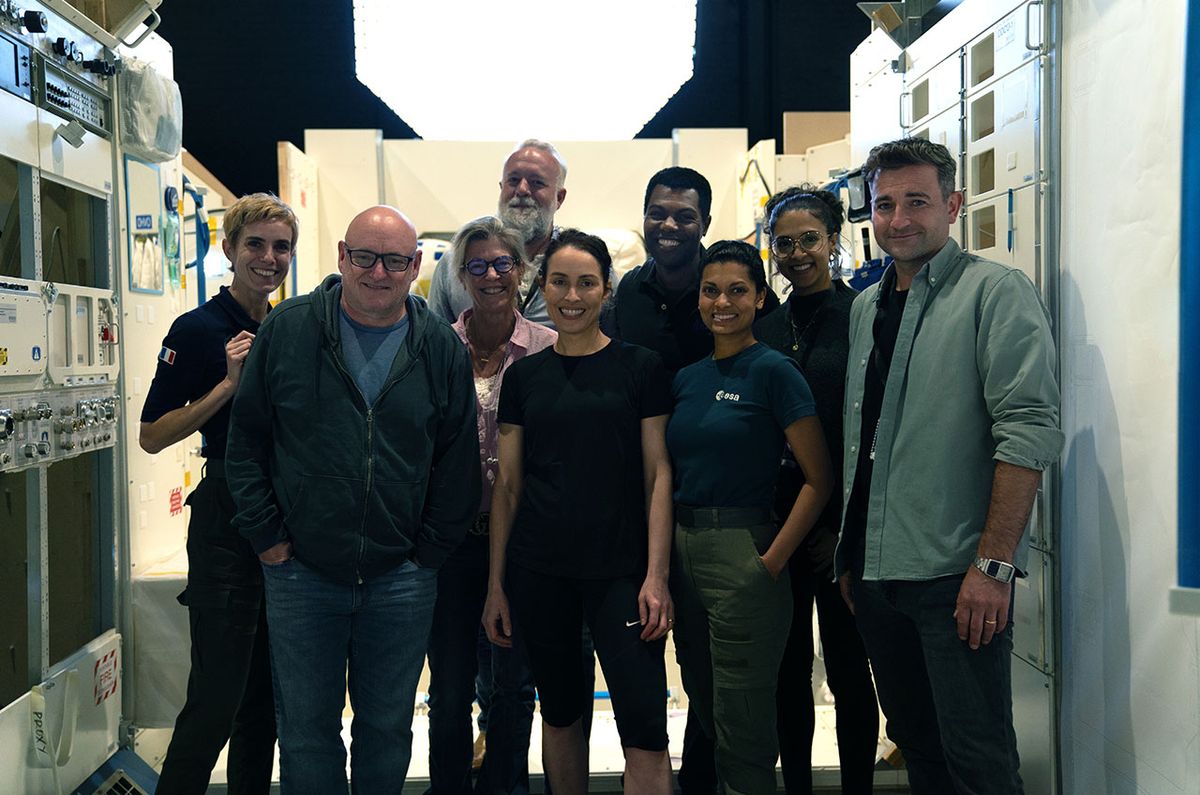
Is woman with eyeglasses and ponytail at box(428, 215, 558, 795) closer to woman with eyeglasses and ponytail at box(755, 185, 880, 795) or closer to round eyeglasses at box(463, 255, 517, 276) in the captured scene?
round eyeglasses at box(463, 255, 517, 276)

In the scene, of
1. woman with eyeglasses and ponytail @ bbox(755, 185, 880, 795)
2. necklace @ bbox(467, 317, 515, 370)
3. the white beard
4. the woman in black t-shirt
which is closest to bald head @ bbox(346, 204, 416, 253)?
the woman in black t-shirt

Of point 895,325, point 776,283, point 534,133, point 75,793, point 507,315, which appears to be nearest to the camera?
point 895,325

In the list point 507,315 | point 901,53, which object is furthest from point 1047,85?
point 507,315

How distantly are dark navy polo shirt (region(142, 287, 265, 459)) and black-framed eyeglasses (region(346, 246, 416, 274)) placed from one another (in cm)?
46

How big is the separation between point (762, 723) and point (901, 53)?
6.84 ft

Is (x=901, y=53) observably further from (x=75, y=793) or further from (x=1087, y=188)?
(x=75, y=793)

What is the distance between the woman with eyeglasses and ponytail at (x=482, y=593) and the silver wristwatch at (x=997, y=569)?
1113 mm

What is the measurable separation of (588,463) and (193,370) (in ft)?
3.10

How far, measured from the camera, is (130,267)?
3127mm

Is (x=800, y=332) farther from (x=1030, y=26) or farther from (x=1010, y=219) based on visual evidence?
(x=1030, y=26)

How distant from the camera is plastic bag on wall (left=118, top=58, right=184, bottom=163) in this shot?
3068 mm

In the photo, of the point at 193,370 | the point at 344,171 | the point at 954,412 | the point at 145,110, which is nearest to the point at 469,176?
the point at 344,171

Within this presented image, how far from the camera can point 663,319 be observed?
255 centimetres

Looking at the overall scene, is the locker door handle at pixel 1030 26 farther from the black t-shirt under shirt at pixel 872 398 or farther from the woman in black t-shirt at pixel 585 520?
the woman in black t-shirt at pixel 585 520
